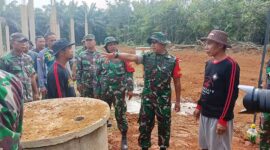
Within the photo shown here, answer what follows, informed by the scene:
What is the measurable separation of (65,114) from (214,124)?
172 centimetres

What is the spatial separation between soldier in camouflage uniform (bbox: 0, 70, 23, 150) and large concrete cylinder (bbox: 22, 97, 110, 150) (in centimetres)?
124

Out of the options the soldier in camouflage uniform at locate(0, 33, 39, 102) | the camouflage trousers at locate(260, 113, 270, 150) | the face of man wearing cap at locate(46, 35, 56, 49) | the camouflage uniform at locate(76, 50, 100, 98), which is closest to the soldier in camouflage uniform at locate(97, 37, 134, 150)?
the camouflage uniform at locate(76, 50, 100, 98)

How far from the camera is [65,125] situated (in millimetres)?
2822

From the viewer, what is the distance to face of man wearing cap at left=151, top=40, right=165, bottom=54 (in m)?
4.02

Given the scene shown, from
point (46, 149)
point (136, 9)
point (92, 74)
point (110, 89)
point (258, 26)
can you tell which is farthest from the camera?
point (136, 9)

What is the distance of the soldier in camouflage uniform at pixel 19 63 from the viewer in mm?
4402

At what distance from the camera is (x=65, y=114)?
125 inches

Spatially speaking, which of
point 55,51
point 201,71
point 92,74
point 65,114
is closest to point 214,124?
point 65,114

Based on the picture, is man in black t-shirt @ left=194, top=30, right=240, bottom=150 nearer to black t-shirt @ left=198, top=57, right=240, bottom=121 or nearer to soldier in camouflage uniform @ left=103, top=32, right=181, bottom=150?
black t-shirt @ left=198, top=57, right=240, bottom=121

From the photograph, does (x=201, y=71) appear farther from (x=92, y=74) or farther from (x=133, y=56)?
(x=133, y=56)

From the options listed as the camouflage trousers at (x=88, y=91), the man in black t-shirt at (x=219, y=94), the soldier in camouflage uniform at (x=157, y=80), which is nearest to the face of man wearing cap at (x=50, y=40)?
the camouflage trousers at (x=88, y=91)

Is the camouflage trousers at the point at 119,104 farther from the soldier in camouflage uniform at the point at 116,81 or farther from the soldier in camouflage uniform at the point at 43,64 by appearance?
the soldier in camouflage uniform at the point at 43,64

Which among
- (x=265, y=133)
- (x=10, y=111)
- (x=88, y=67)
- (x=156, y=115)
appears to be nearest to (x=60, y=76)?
(x=156, y=115)

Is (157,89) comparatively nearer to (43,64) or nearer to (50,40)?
(43,64)
